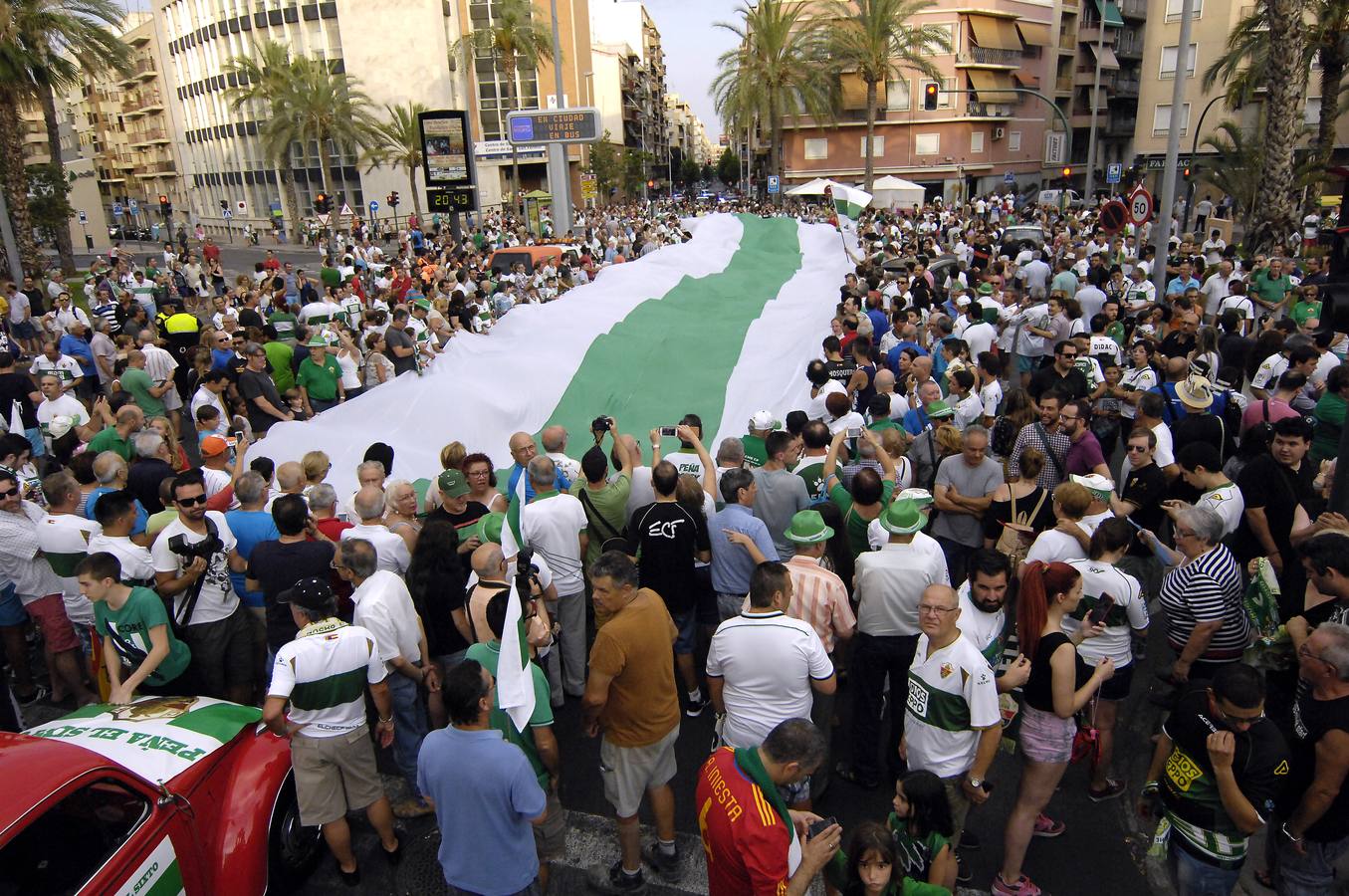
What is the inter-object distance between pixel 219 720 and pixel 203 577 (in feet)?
3.45

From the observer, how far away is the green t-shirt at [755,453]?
20.9 feet

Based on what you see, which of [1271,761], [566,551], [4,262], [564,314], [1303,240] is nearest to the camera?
[1271,761]

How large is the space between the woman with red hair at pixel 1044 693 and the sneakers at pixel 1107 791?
89cm

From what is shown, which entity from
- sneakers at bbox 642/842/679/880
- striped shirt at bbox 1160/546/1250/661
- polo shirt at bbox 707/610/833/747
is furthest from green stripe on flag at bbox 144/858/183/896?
striped shirt at bbox 1160/546/1250/661

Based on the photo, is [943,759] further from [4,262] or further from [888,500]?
[4,262]

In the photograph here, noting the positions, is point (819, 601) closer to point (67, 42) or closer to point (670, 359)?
point (670, 359)

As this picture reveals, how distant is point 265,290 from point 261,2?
48.5m

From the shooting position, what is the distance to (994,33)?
161 ft

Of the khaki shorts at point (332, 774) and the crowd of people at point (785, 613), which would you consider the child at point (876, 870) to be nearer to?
the crowd of people at point (785, 613)

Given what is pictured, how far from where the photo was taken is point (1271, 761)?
315cm

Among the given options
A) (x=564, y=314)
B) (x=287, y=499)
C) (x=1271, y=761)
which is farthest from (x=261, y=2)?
(x=1271, y=761)

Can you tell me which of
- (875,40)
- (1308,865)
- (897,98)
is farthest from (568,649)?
(897,98)

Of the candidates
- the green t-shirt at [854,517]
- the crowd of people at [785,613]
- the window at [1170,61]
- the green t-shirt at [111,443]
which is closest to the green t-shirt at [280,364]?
the crowd of people at [785,613]

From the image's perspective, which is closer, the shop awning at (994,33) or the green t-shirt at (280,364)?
the green t-shirt at (280,364)
